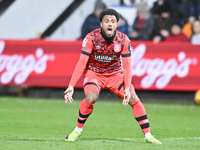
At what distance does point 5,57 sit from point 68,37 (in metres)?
3.42

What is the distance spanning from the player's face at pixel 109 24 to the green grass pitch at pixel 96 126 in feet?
5.31

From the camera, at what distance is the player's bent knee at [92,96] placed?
24.6 feet

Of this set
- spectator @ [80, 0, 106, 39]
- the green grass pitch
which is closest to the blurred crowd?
spectator @ [80, 0, 106, 39]

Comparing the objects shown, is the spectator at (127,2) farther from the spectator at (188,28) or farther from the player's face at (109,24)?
the player's face at (109,24)

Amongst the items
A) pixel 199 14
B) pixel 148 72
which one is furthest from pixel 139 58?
pixel 199 14

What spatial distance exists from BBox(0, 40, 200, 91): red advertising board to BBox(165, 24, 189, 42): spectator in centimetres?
77

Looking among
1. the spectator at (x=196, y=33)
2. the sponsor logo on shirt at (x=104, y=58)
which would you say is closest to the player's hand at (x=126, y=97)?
the sponsor logo on shirt at (x=104, y=58)

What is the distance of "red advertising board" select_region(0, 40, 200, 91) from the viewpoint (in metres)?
14.3

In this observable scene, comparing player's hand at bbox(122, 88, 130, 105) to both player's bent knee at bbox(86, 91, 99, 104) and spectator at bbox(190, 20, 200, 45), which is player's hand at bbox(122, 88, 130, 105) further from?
spectator at bbox(190, 20, 200, 45)

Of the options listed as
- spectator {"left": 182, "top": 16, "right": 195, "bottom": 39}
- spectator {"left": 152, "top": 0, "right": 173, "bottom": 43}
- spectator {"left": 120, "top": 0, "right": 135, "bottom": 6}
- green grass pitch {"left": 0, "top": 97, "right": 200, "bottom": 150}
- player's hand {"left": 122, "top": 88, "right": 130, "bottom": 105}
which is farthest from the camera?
spectator {"left": 120, "top": 0, "right": 135, "bottom": 6}

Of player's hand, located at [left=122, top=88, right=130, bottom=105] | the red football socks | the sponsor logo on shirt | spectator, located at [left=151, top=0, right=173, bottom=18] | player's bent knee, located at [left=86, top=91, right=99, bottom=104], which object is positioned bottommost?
spectator, located at [left=151, top=0, right=173, bottom=18]

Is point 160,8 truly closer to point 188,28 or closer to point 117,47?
point 188,28

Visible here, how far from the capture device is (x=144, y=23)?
1584 cm

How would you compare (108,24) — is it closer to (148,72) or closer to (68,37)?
(148,72)
